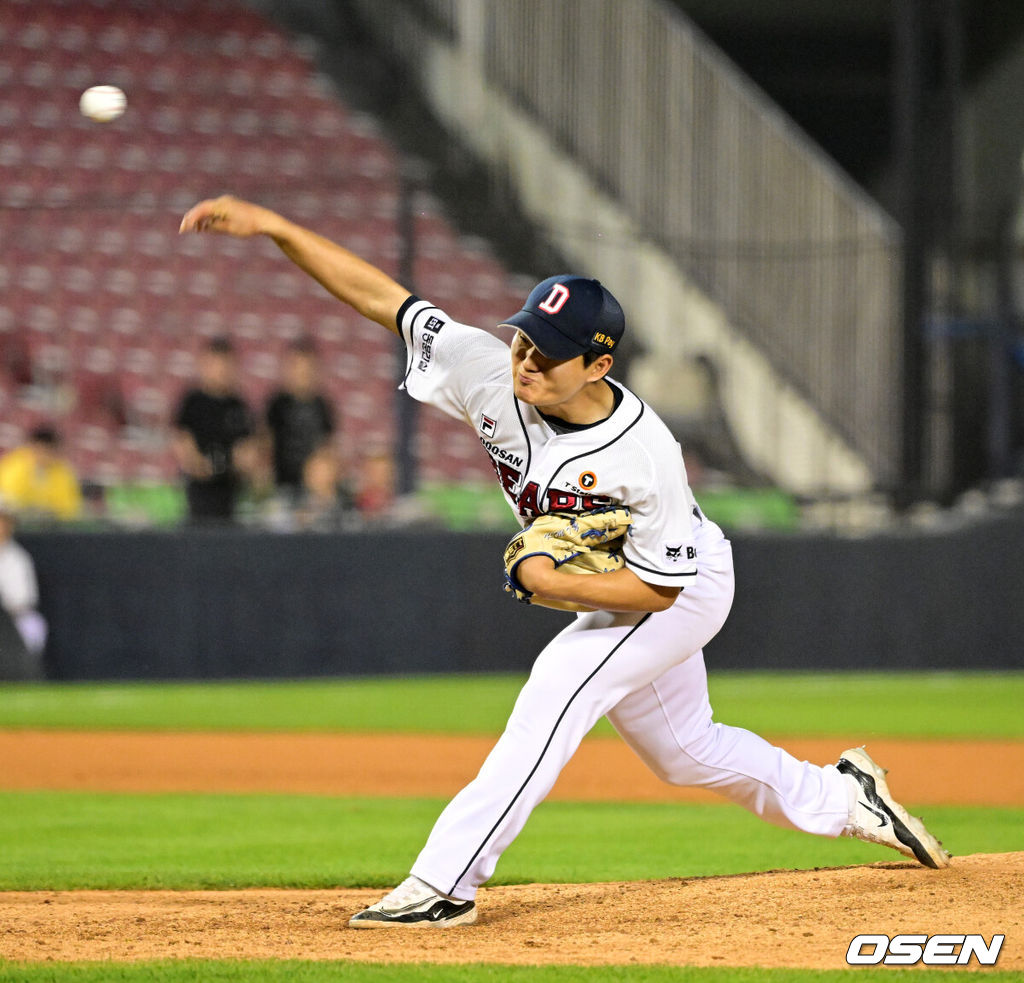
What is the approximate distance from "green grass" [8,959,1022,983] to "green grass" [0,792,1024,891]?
1.33 metres

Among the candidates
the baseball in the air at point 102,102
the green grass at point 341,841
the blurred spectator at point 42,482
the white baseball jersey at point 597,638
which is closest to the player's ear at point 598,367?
the white baseball jersey at point 597,638

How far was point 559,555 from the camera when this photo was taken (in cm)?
381

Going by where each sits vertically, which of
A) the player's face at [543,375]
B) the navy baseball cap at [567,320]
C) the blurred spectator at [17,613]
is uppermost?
the navy baseball cap at [567,320]

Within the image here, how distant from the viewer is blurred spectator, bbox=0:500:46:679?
11.1m

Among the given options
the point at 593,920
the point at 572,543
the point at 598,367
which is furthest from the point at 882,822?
the point at 598,367

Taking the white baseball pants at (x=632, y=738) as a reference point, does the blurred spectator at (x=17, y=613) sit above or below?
below

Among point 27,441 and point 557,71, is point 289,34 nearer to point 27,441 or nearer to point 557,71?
point 557,71

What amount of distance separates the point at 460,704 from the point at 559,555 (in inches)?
279

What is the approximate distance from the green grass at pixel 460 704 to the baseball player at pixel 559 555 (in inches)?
201

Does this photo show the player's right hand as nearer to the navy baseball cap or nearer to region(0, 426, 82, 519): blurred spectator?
the navy baseball cap

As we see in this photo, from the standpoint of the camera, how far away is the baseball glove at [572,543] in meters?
3.83

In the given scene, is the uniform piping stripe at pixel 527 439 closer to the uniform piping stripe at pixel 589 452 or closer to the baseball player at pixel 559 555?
the baseball player at pixel 559 555

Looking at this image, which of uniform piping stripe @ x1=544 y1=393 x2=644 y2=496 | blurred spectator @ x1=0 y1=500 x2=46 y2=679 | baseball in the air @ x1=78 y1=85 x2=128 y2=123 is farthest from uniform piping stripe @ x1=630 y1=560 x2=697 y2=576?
blurred spectator @ x1=0 y1=500 x2=46 y2=679

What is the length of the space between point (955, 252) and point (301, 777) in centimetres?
815
